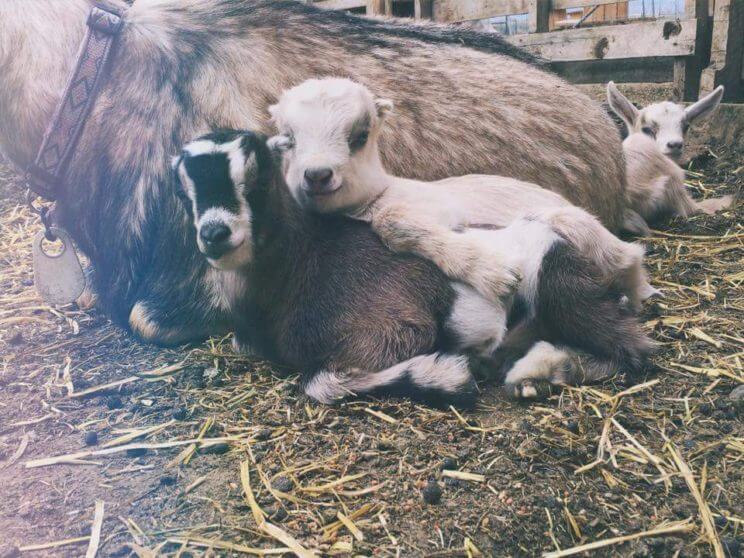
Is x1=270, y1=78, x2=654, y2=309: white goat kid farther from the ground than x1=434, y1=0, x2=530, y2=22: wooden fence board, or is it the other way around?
x1=434, y1=0, x2=530, y2=22: wooden fence board

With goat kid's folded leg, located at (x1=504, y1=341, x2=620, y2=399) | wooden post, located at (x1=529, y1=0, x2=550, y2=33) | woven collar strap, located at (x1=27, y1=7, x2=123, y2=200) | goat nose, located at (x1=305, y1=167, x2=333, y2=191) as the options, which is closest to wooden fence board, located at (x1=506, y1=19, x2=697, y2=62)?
wooden post, located at (x1=529, y1=0, x2=550, y2=33)

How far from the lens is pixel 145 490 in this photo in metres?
2.04

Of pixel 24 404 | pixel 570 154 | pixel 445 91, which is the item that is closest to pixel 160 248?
pixel 24 404

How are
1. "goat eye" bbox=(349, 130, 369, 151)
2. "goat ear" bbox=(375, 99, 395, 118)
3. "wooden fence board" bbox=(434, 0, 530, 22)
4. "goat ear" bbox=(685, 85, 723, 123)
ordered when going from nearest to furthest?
"goat eye" bbox=(349, 130, 369, 151), "goat ear" bbox=(375, 99, 395, 118), "goat ear" bbox=(685, 85, 723, 123), "wooden fence board" bbox=(434, 0, 530, 22)

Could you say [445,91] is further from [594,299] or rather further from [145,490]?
[145,490]

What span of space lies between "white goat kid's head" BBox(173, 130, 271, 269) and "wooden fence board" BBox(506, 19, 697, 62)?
3.69 metres

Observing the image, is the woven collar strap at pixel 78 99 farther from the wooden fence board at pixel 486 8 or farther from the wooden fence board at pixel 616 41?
the wooden fence board at pixel 486 8

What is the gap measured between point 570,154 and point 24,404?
274 centimetres

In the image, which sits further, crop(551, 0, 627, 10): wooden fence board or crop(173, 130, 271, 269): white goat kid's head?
crop(551, 0, 627, 10): wooden fence board

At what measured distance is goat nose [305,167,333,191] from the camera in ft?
7.99

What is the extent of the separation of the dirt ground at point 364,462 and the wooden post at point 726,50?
2940mm

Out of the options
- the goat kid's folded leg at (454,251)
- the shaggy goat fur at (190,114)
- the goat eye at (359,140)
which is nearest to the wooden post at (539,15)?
the shaggy goat fur at (190,114)

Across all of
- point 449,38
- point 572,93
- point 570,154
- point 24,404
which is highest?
point 449,38

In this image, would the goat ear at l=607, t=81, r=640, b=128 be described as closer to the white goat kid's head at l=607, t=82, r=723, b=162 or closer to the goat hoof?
the white goat kid's head at l=607, t=82, r=723, b=162
